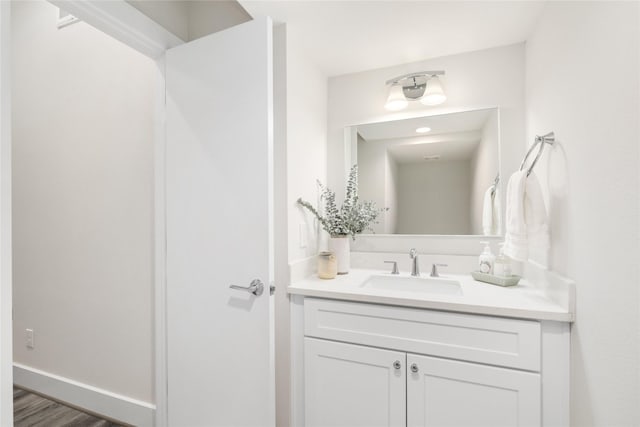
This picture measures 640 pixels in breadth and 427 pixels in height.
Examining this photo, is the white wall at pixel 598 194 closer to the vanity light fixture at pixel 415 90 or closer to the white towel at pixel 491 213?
the white towel at pixel 491 213

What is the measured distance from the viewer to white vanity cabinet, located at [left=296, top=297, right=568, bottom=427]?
3.69ft

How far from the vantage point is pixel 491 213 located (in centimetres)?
171

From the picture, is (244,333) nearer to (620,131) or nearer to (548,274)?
(548,274)

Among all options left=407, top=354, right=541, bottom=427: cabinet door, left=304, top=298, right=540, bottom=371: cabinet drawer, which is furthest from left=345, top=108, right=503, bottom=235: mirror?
left=407, top=354, right=541, bottom=427: cabinet door

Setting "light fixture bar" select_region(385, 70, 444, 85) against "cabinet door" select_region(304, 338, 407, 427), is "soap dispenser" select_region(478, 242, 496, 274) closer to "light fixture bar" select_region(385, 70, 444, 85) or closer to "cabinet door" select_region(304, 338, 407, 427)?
"cabinet door" select_region(304, 338, 407, 427)

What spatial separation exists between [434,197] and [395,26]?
3.20ft

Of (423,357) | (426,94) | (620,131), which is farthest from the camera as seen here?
(426,94)

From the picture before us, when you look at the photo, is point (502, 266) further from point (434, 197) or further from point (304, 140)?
point (304, 140)

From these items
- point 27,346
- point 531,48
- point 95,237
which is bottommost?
point 27,346

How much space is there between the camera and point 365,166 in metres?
2.02

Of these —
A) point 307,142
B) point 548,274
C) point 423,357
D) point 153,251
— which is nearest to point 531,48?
point 548,274

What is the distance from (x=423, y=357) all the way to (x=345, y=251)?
700mm

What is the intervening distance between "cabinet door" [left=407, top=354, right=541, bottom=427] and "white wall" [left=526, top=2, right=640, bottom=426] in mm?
156

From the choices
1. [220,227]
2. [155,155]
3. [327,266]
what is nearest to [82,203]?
[155,155]
